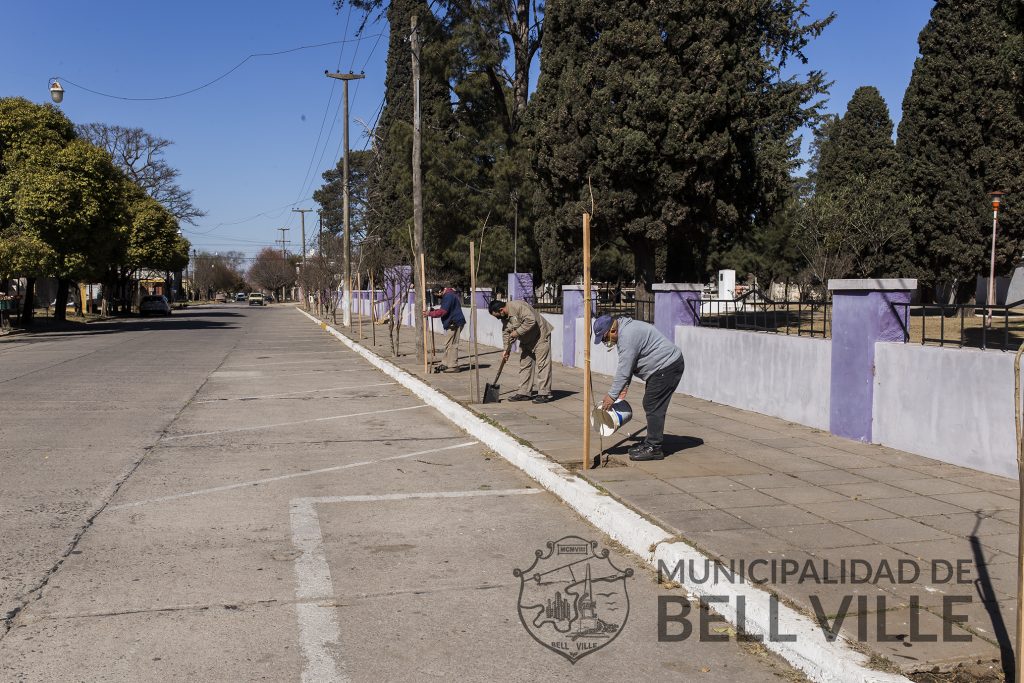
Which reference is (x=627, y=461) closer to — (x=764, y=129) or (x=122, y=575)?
(x=122, y=575)

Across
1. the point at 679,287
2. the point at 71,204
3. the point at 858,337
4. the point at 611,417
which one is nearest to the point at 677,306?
the point at 679,287

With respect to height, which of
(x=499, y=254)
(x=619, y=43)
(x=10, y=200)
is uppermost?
(x=619, y=43)

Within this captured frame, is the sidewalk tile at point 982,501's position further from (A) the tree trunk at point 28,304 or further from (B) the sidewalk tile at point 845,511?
(A) the tree trunk at point 28,304

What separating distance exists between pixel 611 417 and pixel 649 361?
0.83m

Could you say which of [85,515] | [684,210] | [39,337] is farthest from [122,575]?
[39,337]

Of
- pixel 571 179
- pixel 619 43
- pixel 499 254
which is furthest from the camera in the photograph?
pixel 499 254

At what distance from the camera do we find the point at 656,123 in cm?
2083

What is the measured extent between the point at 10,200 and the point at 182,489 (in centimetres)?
2818

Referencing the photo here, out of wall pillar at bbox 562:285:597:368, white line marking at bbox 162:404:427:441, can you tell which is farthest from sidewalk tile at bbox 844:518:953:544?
wall pillar at bbox 562:285:597:368

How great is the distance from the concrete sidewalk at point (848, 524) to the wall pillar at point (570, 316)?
722 centimetres

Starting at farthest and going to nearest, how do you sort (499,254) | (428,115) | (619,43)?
(428,115), (499,254), (619,43)

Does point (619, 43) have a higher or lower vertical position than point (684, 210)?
higher

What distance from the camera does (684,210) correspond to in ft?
70.1

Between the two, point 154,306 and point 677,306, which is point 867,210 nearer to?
point 677,306
